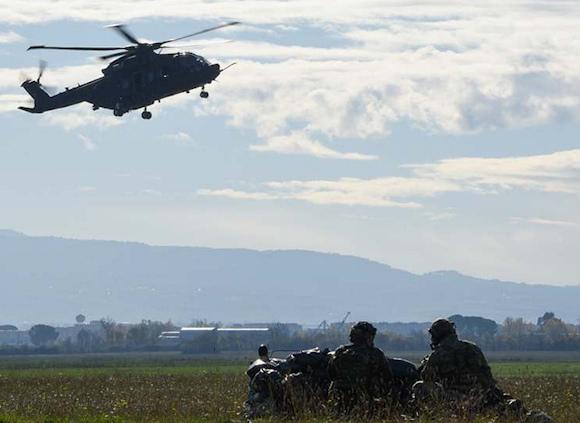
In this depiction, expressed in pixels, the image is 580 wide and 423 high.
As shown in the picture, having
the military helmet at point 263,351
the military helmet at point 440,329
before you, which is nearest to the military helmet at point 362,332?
the military helmet at point 440,329

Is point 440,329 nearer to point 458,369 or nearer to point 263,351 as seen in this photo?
point 458,369

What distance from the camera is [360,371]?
2097cm

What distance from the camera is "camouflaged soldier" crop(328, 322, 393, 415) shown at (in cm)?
2094

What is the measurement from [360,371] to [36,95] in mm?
57034

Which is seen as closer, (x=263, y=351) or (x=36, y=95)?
(x=263, y=351)

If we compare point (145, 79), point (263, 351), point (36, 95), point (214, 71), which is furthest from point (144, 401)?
point (36, 95)

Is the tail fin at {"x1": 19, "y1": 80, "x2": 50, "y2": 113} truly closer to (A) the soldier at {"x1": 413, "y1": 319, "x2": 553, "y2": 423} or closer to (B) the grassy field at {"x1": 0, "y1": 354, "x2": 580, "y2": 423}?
(B) the grassy field at {"x1": 0, "y1": 354, "x2": 580, "y2": 423}

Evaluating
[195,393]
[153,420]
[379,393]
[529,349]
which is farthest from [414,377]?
[529,349]

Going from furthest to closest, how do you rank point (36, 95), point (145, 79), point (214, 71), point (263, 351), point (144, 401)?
point (36, 95) < point (145, 79) < point (214, 71) < point (144, 401) < point (263, 351)

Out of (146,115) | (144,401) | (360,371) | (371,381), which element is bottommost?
(144,401)

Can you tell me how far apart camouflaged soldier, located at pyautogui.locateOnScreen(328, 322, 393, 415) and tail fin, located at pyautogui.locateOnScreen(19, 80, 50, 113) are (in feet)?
178

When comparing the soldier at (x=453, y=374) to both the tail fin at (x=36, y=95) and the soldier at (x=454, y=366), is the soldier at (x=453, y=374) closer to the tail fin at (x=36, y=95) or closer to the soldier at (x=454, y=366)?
the soldier at (x=454, y=366)

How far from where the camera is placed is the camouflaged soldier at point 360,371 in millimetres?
20938

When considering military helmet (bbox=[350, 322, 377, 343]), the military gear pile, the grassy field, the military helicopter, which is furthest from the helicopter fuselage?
military helmet (bbox=[350, 322, 377, 343])
